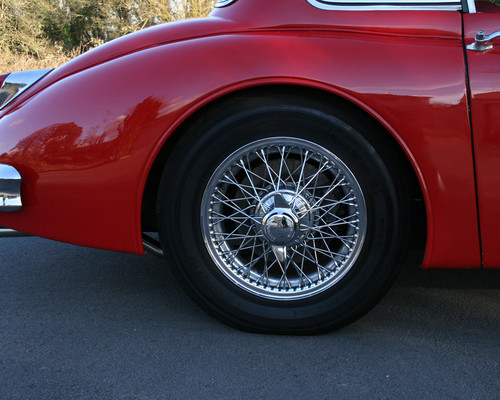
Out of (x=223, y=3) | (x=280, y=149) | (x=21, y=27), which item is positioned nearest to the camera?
(x=280, y=149)

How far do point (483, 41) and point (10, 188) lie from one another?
1858 mm

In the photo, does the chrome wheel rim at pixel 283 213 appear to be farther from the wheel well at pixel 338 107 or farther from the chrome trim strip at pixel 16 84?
the chrome trim strip at pixel 16 84

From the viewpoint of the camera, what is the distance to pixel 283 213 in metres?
2.21

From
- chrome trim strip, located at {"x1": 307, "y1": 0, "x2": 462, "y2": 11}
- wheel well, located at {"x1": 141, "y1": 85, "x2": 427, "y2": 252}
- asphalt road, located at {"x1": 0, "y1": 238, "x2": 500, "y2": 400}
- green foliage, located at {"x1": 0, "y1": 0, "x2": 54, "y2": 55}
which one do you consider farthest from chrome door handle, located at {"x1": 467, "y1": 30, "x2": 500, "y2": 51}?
green foliage, located at {"x1": 0, "y1": 0, "x2": 54, "y2": 55}

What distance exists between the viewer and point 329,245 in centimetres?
240

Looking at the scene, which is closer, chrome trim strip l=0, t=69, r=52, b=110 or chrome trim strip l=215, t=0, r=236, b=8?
chrome trim strip l=215, t=0, r=236, b=8

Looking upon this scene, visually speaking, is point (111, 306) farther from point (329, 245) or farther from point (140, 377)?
point (329, 245)

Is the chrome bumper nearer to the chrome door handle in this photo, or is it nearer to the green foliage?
the chrome door handle

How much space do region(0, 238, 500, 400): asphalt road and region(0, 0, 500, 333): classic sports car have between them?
17 centimetres

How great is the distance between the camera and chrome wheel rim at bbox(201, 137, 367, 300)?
7.19ft

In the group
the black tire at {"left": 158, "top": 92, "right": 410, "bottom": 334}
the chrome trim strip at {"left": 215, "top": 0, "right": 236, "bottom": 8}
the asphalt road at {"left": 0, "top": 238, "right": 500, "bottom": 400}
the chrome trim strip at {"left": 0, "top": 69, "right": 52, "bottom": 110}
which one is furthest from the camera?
the chrome trim strip at {"left": 0, "top": 69, "right": 52, "bottom": 110}

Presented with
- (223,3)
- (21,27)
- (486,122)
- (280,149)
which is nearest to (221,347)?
(280,149)

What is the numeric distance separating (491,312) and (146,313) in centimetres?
151

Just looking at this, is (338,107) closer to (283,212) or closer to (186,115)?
(283,212)
